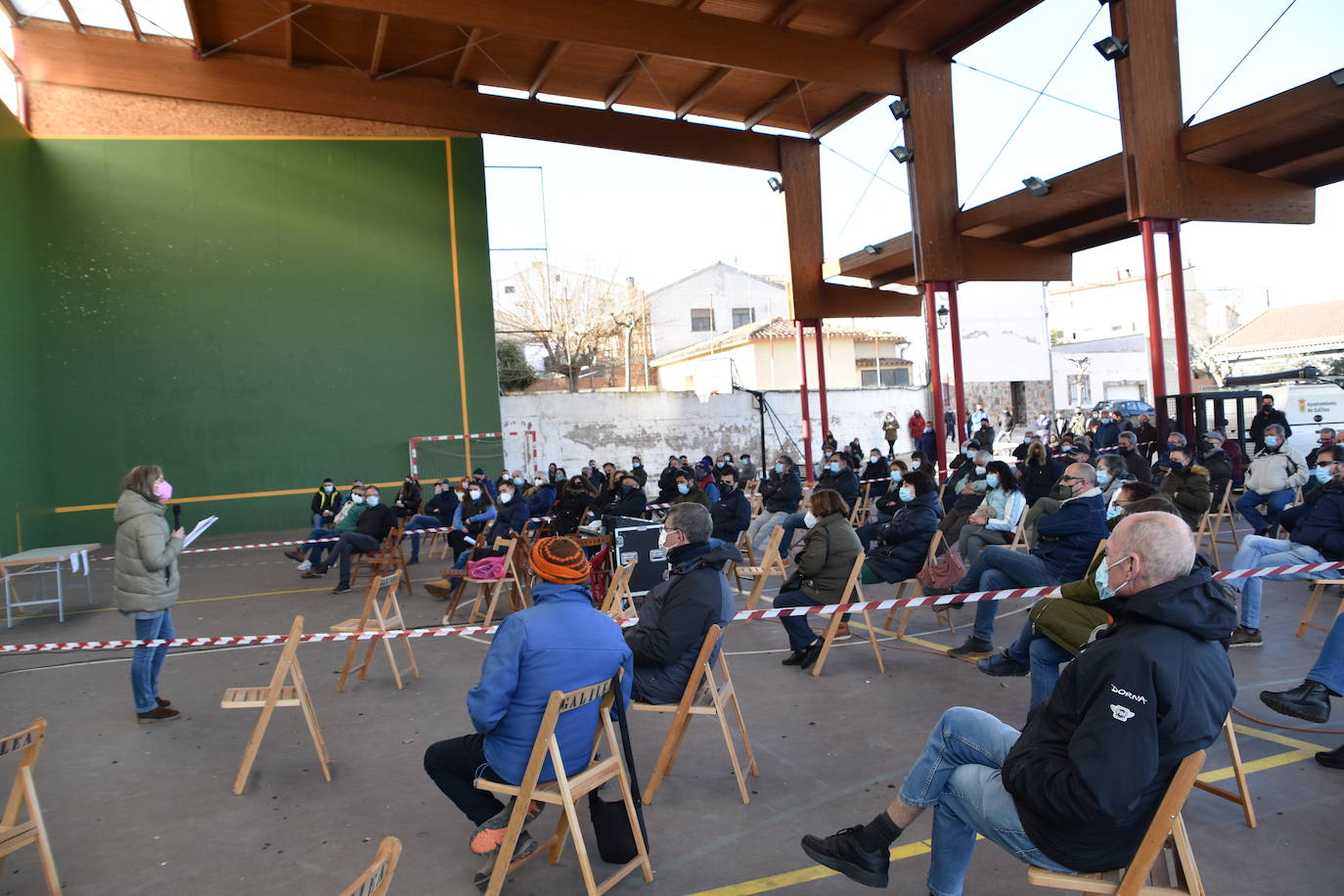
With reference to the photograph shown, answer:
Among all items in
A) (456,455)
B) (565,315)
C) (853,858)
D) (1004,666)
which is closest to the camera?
(853,858)

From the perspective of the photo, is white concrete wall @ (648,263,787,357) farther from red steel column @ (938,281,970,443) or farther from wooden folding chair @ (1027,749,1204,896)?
wooden folding chair @ (1027,749,1204,896)

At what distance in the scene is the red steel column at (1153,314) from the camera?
11.0m

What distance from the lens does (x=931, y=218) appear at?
47.6ft

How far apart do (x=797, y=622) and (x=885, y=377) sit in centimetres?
3270

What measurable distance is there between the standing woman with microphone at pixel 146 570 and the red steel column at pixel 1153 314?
10695mm

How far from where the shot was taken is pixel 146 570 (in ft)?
16.1

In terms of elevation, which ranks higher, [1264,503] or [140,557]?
[140,557]

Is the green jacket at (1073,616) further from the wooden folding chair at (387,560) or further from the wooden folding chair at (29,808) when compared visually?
the wooden folding chair at (387,560)

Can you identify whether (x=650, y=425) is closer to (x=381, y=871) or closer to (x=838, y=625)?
(x=838, y=625)

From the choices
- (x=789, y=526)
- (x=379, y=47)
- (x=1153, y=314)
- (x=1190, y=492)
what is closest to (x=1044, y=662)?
(x=1190, y=492)

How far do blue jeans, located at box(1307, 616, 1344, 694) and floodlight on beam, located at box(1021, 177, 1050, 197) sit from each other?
32.8ft

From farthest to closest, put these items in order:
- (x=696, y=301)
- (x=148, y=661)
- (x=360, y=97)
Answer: (x=696, y=301)
(x=360, y=97)
(x=148, y=661)

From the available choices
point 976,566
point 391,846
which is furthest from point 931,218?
point 391,846

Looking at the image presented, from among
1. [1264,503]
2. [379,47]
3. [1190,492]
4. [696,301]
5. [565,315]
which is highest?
[379,47]
